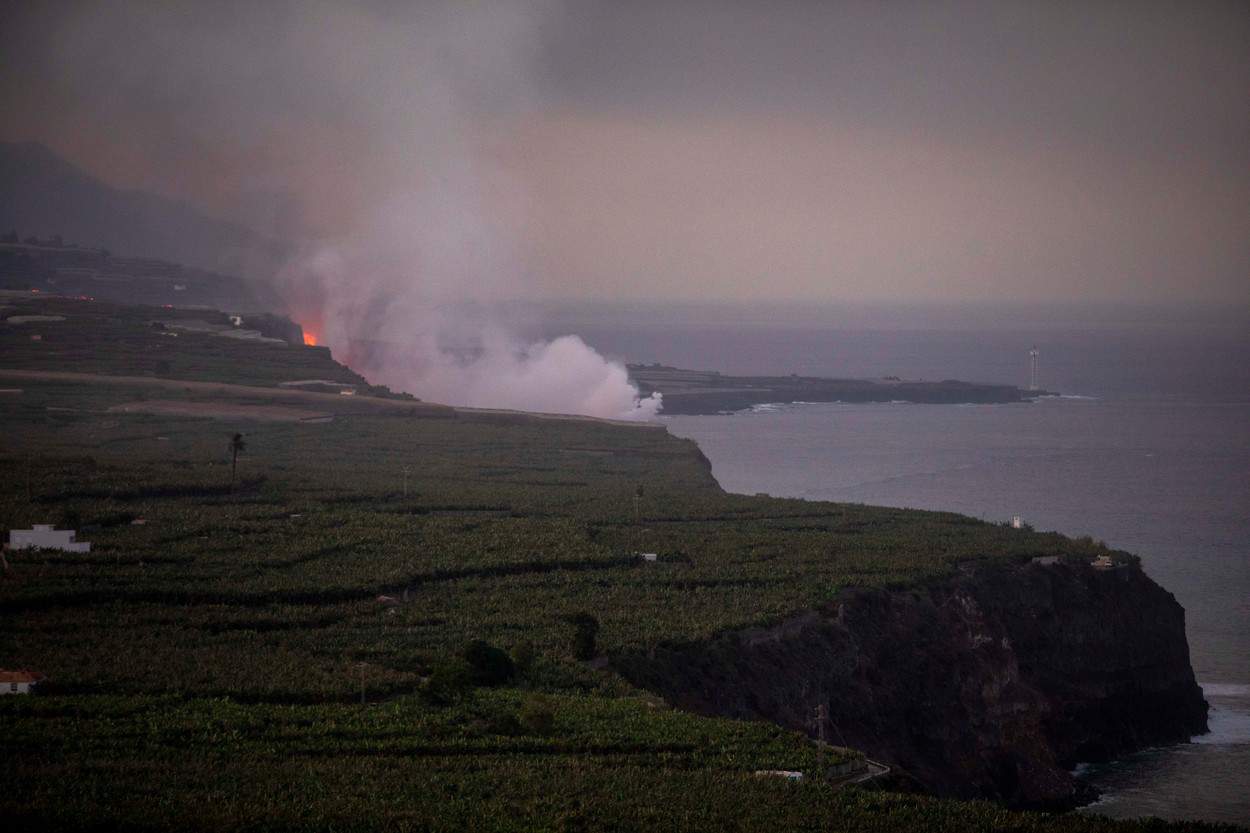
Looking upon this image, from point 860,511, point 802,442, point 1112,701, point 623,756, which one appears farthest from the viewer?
point 802,442

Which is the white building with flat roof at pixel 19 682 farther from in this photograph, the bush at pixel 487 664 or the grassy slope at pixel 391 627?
the bush at pixel 487 664

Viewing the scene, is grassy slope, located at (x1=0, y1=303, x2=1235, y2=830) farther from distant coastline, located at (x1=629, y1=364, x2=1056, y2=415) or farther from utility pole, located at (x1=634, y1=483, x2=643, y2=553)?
distant coastline, located at (x1=629, y1=364, x2=1056, y2=415)

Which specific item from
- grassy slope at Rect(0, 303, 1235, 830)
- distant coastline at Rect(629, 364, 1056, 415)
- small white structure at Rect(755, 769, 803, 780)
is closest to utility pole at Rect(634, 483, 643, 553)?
grassy slope at Rect(0, 303, 1235, 830)

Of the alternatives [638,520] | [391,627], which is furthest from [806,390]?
[391,627]

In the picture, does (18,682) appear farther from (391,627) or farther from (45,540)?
(45,540)

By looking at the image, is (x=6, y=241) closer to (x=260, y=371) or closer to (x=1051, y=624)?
(x=260, y=371)

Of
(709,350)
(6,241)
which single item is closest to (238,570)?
(6,241)
